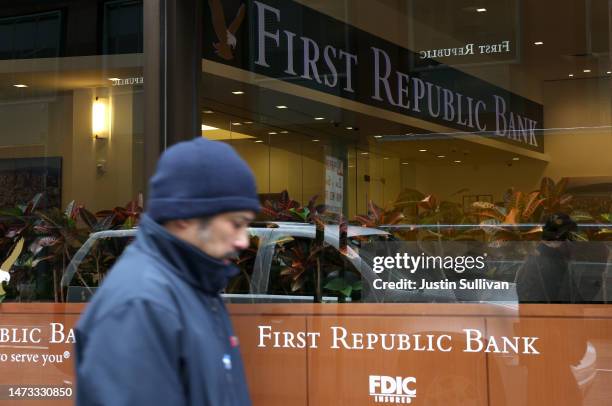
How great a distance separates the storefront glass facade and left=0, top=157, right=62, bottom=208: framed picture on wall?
12 millimetres

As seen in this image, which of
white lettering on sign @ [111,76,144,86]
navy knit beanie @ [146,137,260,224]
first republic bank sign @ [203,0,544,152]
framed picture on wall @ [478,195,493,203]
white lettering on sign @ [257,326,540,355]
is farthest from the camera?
white lettering on sign @ [111,76,144,86]

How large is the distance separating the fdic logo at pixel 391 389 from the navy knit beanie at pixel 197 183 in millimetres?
2909

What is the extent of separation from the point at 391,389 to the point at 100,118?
2265 millimetres

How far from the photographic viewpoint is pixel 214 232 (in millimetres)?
1758

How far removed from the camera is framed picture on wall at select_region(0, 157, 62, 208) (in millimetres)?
5129

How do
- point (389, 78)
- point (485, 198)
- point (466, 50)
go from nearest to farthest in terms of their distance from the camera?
point (485, 198)
point (466, 50)
point (389, 78)

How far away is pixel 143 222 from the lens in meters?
1.78

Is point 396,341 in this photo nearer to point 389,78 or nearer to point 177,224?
point 389,78

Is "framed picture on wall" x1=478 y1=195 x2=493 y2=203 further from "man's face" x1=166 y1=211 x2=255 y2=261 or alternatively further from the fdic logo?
"man's face" x1=166 y1=211 x2=255 y2=261

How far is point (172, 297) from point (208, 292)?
145 mm

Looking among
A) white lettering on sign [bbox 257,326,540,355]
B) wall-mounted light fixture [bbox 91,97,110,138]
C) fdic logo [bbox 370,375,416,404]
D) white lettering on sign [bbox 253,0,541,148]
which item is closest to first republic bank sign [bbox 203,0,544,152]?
white lettering on sign [bbox 253,0,541,148]

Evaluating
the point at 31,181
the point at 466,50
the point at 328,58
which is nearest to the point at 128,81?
the point at 31,181

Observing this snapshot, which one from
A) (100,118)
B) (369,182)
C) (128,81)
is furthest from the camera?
(100,118)

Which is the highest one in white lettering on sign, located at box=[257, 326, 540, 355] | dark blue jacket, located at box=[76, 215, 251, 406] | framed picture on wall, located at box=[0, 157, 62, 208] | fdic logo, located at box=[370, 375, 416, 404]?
framed picture on wall, located at box=[0, 157, 62, 208]
